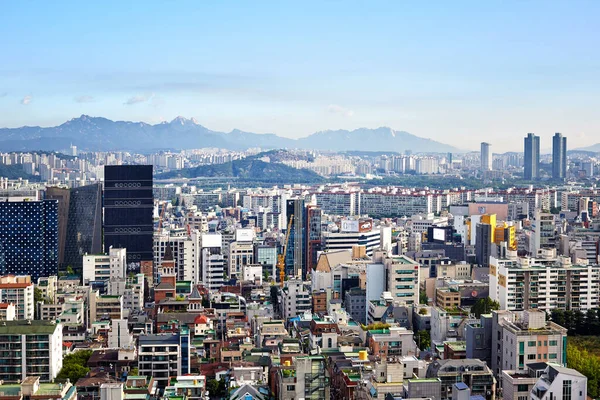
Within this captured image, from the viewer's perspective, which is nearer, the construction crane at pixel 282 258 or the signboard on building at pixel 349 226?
the construction crane at pixel 282 258

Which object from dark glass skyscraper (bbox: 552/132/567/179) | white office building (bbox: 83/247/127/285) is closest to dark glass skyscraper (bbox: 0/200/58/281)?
white office building (bbox: 83/247/127/285)

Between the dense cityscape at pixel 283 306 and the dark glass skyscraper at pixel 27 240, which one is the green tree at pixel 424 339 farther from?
the dark glass skyscraper at pixel 27 240

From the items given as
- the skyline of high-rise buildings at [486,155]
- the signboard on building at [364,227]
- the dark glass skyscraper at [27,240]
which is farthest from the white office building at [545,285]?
the skyline of high-rise buildings at [486,155]

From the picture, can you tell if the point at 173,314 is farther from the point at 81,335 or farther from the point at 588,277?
the point at 588,277

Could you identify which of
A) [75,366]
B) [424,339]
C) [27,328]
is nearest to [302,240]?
[424,339]

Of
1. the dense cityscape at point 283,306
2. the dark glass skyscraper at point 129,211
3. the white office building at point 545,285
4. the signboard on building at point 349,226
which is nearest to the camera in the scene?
the dense cityscape at point 283,306

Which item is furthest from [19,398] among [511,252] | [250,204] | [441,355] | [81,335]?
[250,204]
